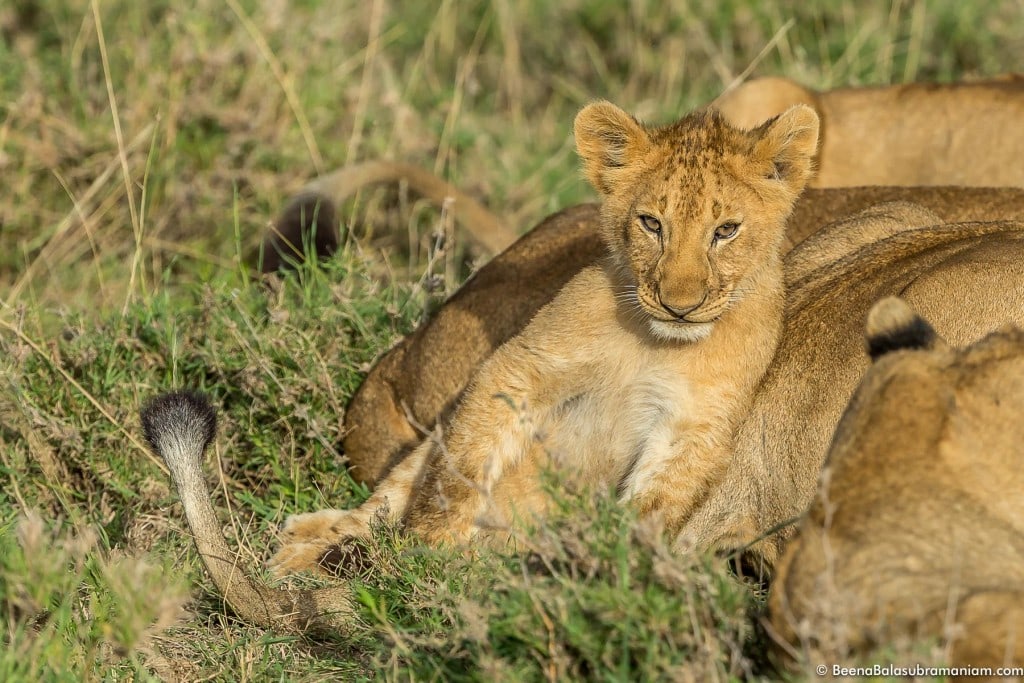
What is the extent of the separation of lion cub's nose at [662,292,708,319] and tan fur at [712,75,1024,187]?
2.85 m

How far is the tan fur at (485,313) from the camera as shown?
442 cm

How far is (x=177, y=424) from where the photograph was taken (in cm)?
346

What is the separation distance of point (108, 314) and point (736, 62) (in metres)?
4.08

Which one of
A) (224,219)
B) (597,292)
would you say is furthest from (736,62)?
(597,292)

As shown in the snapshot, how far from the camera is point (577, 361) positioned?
376 cm

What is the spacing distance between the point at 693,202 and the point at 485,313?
111 centimetres

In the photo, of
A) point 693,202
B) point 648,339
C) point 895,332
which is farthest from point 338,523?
point 895,332

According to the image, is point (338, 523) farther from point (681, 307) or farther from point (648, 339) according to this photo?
point (681, 307)

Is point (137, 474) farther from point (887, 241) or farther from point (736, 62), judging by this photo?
point (736, 62)

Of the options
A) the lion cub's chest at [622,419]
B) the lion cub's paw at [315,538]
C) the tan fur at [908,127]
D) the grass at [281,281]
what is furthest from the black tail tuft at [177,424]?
the tan fur at [908,127]

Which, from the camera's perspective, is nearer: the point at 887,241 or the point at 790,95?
the point at 887,241

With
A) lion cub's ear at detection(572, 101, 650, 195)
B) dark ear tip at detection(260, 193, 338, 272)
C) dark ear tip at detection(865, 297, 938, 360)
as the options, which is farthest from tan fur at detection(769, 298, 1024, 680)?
dark ear tip at detection(260, 193, 338, 272)

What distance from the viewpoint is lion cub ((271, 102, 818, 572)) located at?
3.53 m

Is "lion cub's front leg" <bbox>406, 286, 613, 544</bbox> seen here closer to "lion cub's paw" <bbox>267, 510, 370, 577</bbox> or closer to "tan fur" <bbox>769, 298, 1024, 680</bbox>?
"lion cub's paw" <bbox>267, 510, 370, 577</bbox>
